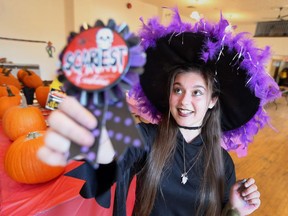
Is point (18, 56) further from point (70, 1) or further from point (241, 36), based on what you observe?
point (241, 36)

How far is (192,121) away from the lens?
0.81m

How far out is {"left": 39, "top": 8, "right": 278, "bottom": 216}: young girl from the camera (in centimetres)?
74

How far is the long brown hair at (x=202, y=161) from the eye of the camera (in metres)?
0.81

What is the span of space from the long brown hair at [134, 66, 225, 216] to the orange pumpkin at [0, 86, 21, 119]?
100 cm

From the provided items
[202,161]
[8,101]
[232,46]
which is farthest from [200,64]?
[8,101]

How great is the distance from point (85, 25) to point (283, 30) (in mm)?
10109

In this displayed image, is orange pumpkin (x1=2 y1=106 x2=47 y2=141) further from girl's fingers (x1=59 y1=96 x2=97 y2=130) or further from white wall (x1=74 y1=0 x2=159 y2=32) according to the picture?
white wall (x1=74 y1=0 x2=159 y2=32)

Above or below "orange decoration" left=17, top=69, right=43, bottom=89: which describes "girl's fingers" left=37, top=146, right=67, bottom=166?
above

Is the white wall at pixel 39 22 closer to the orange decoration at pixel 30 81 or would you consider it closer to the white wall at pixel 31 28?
the white wall at pixel 31 28

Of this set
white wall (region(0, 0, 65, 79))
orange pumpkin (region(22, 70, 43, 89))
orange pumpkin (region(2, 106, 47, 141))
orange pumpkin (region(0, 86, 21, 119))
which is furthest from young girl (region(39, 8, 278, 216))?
white wall (region(0, 0, 65, 79))

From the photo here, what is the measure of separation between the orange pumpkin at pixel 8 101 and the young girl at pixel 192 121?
0.90 metres

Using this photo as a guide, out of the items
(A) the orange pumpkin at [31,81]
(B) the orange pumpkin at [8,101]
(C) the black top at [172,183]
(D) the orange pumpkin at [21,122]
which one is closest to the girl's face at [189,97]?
(C) the black top at [172,183]

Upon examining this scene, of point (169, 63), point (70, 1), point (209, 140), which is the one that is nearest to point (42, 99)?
point (169, 63)

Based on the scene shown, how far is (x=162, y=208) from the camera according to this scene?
836mm
